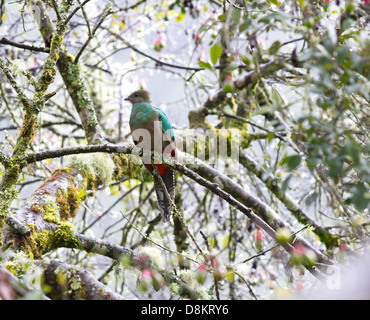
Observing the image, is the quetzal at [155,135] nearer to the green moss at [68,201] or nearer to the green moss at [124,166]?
the green moss at [124,166]

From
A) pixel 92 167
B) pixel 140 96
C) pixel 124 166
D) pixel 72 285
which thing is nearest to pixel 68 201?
pixel 92 167

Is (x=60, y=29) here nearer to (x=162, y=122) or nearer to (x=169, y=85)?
(x=162, y=122)

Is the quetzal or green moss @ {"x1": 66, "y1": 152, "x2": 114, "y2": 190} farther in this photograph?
the quetzal

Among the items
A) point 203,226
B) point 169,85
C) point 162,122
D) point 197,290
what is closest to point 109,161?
point 162,122

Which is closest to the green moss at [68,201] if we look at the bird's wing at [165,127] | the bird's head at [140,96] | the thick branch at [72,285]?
the thick branch at [72,285]

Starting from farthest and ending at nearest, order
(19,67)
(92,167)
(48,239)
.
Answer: (92,167) < (48,239) < (19,67)

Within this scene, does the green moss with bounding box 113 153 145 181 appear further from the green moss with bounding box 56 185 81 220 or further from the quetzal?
the green moss with bounding box 56 185 81 220

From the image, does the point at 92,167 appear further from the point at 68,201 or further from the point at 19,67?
the point at 19,67

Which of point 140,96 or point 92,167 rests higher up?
point 140,96

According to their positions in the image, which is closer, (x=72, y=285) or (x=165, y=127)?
(x=72, y=285)

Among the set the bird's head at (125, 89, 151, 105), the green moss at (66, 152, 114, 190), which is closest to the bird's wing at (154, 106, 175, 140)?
the bird's head at (125, 89, 151, 105)

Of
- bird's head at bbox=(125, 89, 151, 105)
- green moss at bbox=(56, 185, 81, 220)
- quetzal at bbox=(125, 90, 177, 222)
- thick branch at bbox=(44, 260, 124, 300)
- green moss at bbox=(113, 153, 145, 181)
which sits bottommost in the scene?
thick branch at bbox=(44, 260, 124, 300)

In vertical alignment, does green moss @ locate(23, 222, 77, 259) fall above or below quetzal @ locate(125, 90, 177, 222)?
below

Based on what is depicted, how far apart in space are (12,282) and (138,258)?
1375mm
